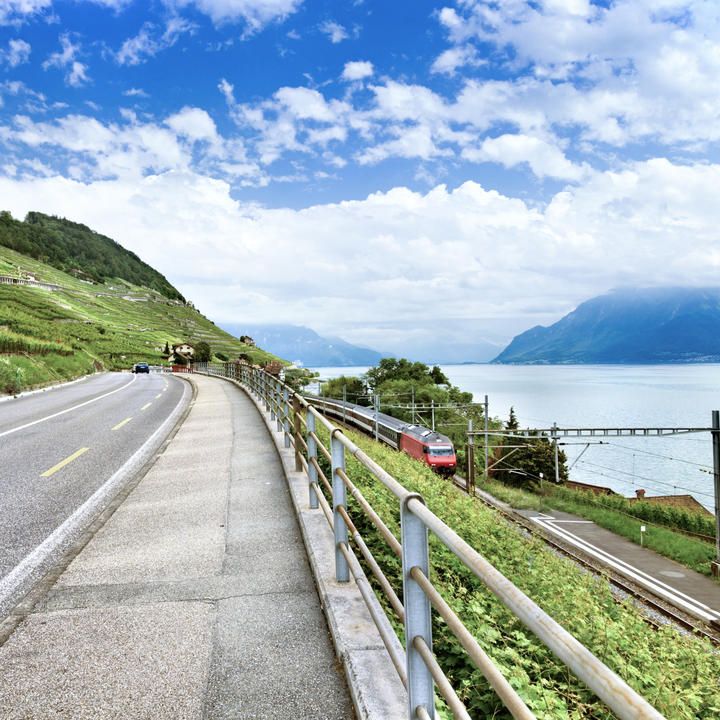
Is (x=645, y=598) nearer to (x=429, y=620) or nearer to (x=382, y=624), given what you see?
(x=382, y=624)

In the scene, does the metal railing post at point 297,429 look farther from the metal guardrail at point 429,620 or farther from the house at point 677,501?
the house at point 677,501

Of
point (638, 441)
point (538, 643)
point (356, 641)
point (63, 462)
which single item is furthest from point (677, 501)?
point (638, 441)

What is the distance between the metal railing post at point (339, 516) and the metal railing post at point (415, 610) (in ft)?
7.68

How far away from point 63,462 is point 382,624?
9.50m

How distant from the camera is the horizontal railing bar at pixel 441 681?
75.8 inches

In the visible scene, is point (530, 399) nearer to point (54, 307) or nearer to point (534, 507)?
point (54, 307)

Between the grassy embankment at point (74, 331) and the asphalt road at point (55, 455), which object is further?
the grassy embankment at point (74, 331)

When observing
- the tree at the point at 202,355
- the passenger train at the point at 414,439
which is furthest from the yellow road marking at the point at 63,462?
the tree at the point at 202,355

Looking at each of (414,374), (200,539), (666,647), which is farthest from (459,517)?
(414,374)

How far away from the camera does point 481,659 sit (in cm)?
172

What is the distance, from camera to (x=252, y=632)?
14.1 ft

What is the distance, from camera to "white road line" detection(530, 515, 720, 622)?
2098 centimetres

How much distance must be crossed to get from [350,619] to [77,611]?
7.81 ft

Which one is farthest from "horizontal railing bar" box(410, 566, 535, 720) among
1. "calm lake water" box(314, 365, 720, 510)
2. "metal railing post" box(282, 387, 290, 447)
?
"calm lake water" box(314, 365, 720, 510)
